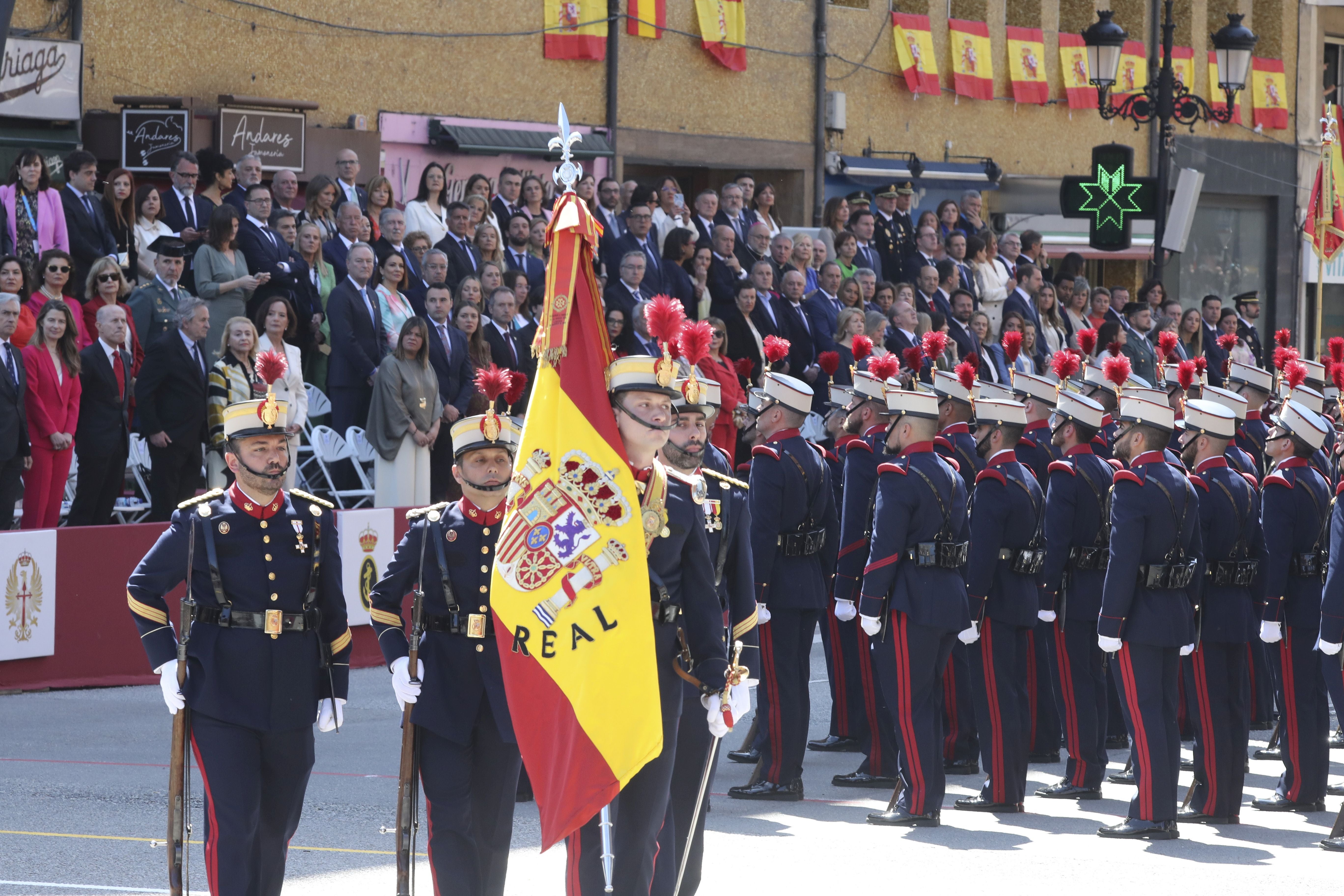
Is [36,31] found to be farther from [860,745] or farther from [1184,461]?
[1184,461]

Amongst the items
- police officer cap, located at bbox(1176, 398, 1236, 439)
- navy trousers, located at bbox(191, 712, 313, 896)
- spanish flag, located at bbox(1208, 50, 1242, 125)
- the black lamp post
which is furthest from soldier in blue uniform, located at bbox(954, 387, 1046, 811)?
spanish flag, located at bbox(1208, 50, 1242, 125)

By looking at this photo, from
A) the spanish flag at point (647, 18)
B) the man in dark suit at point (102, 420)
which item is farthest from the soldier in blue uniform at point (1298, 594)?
the spanish flag at point (647, 18)

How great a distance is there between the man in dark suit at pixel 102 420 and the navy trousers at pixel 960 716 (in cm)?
591

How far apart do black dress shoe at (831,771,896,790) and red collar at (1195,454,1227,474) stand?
233 cm

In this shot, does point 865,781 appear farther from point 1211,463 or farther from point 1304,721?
point 1211,463

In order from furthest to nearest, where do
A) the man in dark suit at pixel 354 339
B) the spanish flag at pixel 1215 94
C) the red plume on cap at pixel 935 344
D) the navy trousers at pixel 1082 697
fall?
the spanish flag at pixel 1215 94
the man in dark suit at pixel 354 339
the red plume on cap at pixel 935 344
the navy trousers at pixel 1082 697

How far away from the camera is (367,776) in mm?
10047

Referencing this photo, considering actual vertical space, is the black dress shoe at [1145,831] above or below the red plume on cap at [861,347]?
below

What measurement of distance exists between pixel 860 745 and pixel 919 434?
266cm

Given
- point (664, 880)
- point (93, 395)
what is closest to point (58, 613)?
point (93, 395)

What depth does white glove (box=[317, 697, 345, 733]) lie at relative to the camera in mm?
6758

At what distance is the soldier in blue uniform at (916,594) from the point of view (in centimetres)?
909

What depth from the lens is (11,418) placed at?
12.0 metres

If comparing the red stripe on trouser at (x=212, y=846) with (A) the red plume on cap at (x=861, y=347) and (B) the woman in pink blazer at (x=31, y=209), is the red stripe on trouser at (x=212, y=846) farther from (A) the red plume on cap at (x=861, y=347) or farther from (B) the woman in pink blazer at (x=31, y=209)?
(B) the woman in pink blazer at (x=31, y=209)
